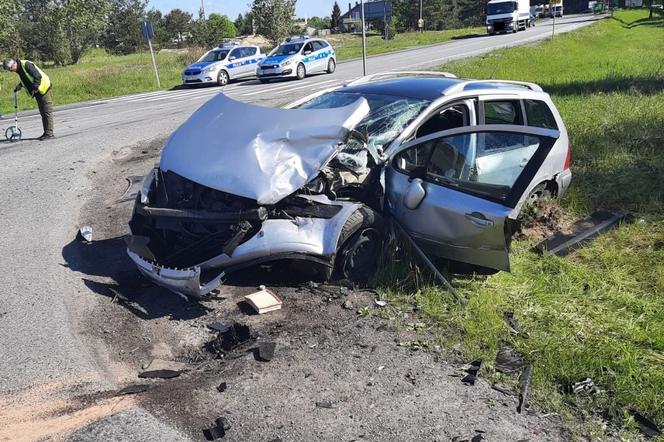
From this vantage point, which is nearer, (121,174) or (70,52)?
(121,174)

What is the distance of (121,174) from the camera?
340 inches

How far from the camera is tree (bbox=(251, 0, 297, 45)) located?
37.0m

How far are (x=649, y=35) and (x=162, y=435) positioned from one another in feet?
150

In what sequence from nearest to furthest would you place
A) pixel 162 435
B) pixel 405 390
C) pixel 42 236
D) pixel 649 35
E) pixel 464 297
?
pixel 162 435
pixel 405 390
pixel 464 297
pixel 42 236
pixel 649 35

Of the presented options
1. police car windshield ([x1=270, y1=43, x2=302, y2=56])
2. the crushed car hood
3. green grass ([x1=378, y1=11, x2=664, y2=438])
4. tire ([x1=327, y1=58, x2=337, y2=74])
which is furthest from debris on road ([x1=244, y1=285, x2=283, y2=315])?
tire ([x1=327, y1=58, x2=337, y2=74])

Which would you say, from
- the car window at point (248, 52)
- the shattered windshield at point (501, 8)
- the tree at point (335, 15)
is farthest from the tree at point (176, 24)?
the car window at point (248, 52)

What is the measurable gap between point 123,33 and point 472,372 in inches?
2568

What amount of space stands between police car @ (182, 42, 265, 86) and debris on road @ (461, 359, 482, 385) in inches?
832

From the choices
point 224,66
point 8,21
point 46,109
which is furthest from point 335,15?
point 46,109

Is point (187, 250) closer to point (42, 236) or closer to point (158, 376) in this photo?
point (158, 376)

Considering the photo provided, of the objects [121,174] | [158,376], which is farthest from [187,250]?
[121,174]

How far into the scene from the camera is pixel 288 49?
23484 mm

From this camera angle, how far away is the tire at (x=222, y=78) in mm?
23219

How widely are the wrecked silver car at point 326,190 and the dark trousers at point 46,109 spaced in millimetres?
→ 7778
